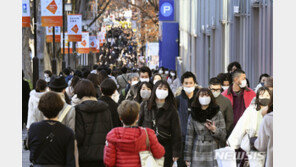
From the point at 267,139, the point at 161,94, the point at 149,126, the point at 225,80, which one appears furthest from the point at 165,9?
the point at 267,139

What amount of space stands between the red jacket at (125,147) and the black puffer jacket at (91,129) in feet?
5.08

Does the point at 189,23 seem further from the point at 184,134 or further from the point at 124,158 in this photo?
the point at 124,158

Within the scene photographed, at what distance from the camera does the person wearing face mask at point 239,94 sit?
11.8m

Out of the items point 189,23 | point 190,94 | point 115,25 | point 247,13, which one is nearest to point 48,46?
point 189,23

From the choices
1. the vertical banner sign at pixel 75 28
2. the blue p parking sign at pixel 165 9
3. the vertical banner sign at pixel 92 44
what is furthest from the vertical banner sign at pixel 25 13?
the vertical banner sign at pixel 92 44

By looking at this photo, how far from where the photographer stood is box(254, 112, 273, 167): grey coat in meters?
7.39

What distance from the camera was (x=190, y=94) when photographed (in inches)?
438

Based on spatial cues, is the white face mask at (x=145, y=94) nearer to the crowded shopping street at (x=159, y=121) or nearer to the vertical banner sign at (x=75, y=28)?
the crowded shopping street at (x=159, y=121)

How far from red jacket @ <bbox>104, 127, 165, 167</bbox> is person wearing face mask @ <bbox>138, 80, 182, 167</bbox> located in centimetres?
217

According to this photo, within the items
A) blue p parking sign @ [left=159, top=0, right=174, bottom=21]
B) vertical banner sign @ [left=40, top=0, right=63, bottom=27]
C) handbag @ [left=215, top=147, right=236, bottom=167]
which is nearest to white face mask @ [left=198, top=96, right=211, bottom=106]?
handbag @ [left=215, top=147, right=236, bottom=167]

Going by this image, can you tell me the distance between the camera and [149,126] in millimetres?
9789

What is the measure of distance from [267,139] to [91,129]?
8.15 feet

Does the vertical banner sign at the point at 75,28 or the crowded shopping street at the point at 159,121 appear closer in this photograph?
the crowded shopping street at the point at 159,121

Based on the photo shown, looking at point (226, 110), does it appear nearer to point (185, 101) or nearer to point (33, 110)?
point (185, 101)
